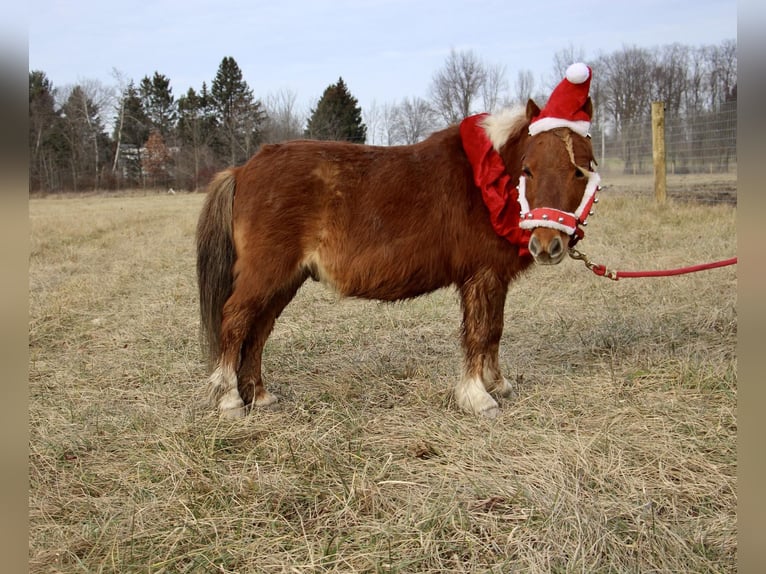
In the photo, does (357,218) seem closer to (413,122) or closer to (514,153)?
(514,153)

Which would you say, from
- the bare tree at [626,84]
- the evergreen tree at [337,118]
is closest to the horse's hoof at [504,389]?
the bare tree at [626,84]

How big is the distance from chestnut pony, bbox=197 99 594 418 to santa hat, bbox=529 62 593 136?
177 mm

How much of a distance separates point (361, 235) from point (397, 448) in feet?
4.47

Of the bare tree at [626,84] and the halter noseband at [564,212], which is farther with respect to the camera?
the bare tree at [626,84]

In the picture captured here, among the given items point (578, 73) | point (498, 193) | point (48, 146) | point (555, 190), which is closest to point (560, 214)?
point (555, 190)

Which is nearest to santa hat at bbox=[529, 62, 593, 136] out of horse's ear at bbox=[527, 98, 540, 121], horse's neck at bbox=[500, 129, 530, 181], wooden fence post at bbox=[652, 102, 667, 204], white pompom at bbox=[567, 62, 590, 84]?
white pompom at bbox=[567, 62, 590, 84]

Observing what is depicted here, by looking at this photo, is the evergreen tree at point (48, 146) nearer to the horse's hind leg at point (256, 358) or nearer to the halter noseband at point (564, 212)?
the horse's hind leg at point (256, 358)

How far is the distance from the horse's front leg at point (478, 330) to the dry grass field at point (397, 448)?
0.46 ft

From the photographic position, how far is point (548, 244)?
3.24 metres

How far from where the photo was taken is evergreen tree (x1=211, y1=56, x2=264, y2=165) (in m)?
42.6

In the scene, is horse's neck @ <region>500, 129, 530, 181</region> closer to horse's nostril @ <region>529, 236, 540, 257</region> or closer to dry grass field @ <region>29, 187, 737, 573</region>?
horse's nostril @ <region>529, 236, 540, 257</region>

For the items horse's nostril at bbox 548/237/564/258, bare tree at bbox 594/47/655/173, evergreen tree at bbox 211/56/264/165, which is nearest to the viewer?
horse's nostril at bbox 548/237/564/258

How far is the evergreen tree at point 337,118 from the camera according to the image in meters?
34.8
